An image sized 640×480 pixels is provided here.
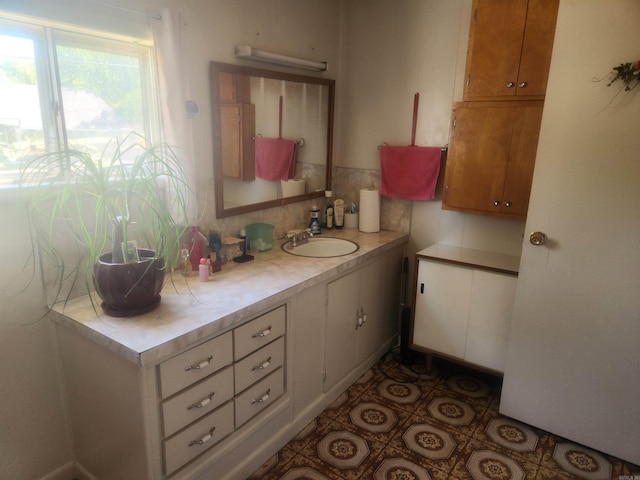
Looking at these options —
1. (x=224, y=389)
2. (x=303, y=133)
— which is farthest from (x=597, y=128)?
(x=224, y=389)

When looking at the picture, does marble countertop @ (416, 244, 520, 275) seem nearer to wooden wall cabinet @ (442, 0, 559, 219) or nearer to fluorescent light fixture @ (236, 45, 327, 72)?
wooden wall cabinet @ (442, 0, 559, 219)

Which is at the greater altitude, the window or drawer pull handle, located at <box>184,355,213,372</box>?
the window

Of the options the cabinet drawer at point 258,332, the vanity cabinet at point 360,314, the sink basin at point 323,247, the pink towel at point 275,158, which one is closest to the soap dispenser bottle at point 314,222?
the sink basin at point 323,247

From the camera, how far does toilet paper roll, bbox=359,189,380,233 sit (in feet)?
9.15

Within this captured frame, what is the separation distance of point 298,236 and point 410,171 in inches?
31.8

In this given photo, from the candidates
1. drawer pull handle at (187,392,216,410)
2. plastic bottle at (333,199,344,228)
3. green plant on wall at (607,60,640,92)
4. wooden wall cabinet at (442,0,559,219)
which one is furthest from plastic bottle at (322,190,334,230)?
green plant on wall at (607,60,640,92)

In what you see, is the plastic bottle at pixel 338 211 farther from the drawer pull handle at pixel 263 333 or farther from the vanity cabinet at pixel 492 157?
the drawer pull handle at pixel 263 333

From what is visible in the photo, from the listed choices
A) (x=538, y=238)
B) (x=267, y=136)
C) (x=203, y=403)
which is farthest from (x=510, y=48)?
(x=203, y=403)

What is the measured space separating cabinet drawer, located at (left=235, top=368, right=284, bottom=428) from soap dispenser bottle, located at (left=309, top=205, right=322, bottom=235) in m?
1.05

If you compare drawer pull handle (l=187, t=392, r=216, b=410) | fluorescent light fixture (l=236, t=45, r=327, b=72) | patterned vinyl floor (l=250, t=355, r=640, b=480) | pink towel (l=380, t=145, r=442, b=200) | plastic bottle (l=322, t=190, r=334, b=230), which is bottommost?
patterned vinyl floor (l=250, t=355, r=640, b=480)

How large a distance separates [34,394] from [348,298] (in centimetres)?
146

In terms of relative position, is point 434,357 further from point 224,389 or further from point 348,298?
point 224,389

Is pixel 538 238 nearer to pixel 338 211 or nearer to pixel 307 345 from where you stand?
pixel 307 345

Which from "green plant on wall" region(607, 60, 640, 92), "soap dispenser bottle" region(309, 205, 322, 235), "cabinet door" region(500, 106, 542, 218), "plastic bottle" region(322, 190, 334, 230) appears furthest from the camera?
"plastic bottle" region(322, 190, 334, 230)
